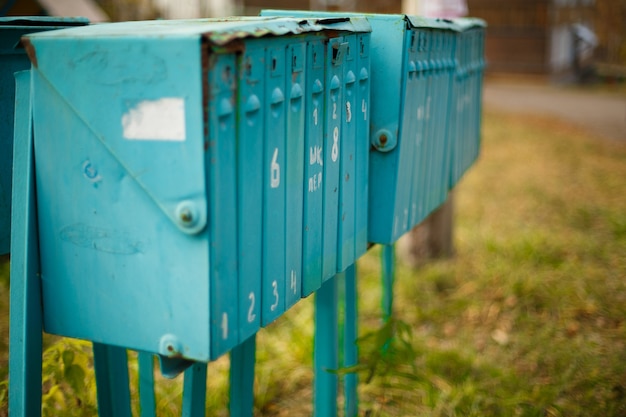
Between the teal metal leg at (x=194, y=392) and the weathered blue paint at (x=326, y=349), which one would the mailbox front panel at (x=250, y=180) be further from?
the weathered blue paint at (x=326, y=349)

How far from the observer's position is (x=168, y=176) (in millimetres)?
1406

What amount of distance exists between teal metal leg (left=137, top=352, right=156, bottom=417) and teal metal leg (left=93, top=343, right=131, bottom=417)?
0.15 metres

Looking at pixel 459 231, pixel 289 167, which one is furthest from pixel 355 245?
pixel 459 231

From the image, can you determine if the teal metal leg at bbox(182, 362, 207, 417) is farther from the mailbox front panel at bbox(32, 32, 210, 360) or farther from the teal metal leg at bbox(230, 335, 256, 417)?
the mailbox front panel at bbox(32, 32, 210, 360)

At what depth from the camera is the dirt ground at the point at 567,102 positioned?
431 inches

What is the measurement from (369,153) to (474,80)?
1409 millimetres

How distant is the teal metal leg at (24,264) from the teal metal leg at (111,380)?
1.17 feet

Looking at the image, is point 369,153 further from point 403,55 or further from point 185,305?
point 185,305

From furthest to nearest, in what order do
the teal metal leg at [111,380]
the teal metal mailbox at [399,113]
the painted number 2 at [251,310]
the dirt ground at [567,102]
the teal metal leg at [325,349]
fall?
the dirt ground at [567,102], the teal metal leg at [325,349], the teal metal mailbox at [399,113], the teal metal leg at [111,380], the painted number 2 at [251,310]

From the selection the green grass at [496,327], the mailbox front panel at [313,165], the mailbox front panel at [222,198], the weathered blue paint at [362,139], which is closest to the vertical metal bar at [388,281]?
the green grass at [496,327]

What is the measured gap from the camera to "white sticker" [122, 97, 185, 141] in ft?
4.51

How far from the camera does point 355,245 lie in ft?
7.03

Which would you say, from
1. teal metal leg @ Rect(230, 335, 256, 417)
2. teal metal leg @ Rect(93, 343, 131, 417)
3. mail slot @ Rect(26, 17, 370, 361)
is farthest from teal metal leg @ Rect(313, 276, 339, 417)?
mail slot @ Rect(26, 17, 370, 361)

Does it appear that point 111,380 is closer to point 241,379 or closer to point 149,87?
point 241,379
